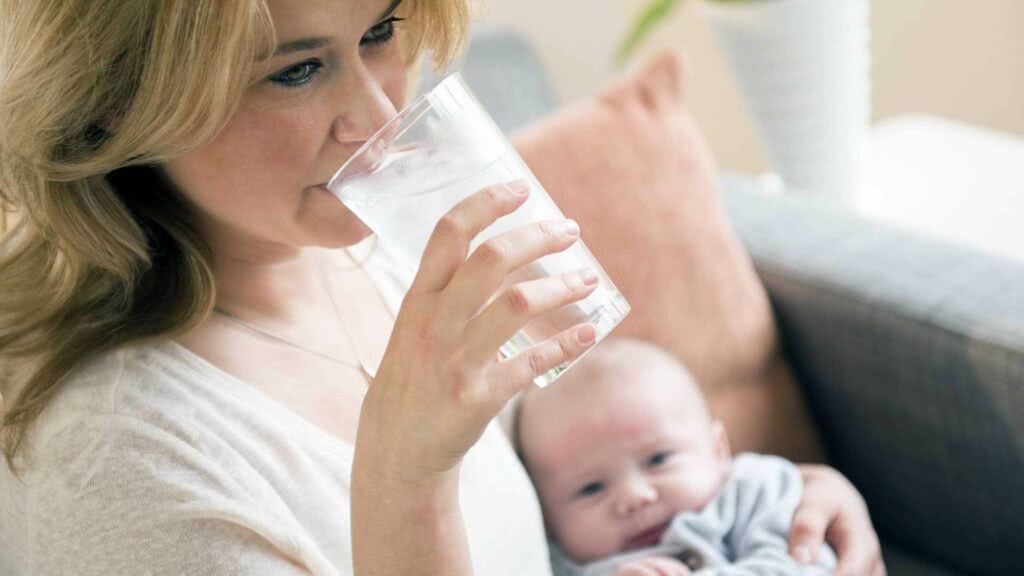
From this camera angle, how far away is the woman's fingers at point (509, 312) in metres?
0.77

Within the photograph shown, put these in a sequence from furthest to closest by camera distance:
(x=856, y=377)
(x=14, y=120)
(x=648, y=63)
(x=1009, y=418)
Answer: (x=648, y=63) < (x=856, y=377) < (x=1009, y=418) < (x=14, y=120)

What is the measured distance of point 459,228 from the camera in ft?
2.50

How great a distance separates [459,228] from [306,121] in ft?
0.67

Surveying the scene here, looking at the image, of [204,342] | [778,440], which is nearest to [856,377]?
[778,440]

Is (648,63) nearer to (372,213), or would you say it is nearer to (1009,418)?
(1009,418)

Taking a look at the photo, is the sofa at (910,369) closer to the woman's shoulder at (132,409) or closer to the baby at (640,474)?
the baby at (640,474)

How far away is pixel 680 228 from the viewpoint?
60.7 inches

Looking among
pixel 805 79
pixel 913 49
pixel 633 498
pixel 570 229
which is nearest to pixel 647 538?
pixel 633 498

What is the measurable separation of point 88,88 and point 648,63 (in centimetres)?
92

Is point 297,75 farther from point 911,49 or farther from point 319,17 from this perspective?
point 911,49

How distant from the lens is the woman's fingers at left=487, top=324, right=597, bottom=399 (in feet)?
2.60

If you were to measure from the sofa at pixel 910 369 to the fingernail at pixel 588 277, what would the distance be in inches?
29.8

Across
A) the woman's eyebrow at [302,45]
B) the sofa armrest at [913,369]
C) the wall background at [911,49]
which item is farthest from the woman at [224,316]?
the wall background at [911,49]

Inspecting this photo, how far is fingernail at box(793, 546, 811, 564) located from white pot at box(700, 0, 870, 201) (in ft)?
3.39
